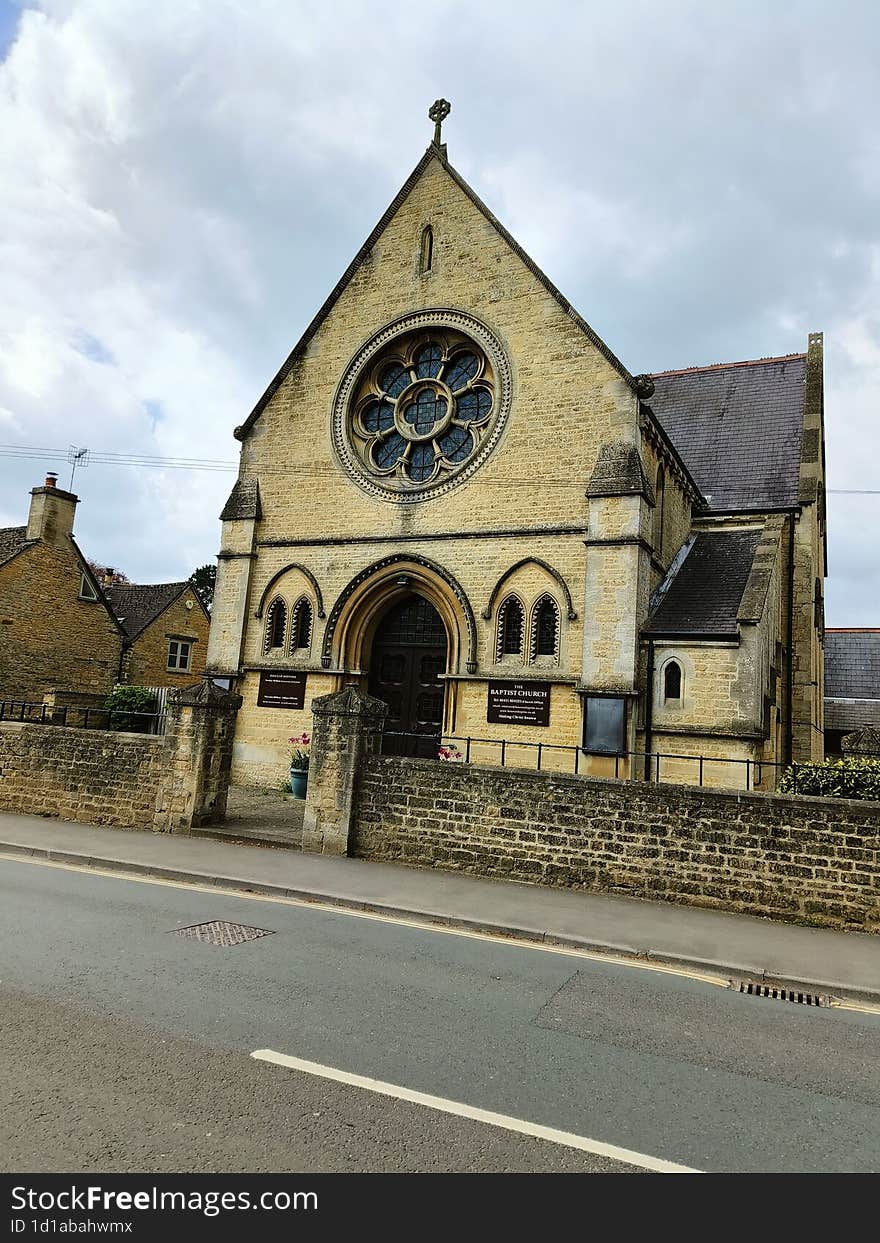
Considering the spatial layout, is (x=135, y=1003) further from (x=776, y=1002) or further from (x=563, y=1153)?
(x=776, y=1002)

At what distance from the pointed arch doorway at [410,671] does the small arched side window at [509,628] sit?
5.52 ft

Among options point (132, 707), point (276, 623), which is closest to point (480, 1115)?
point (276, 623)

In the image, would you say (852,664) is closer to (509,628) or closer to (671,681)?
(671,681)

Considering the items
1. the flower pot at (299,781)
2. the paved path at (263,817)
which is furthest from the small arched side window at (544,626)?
the paved path at (263,817)

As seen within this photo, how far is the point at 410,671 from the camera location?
59.8 ft

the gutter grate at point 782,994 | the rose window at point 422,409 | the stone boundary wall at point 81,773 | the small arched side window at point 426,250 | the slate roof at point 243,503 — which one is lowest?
the gutter grate at point 782,994

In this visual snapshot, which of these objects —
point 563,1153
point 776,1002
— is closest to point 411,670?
point 776,1002

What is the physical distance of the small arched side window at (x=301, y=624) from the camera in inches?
732

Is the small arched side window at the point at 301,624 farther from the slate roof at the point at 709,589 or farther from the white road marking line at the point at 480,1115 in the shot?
the white road marking line at the point at 480,1115

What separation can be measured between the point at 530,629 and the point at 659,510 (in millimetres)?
3843

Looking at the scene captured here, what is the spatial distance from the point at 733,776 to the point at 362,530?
9.54 metres

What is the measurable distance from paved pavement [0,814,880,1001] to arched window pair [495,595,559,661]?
6259 mm
